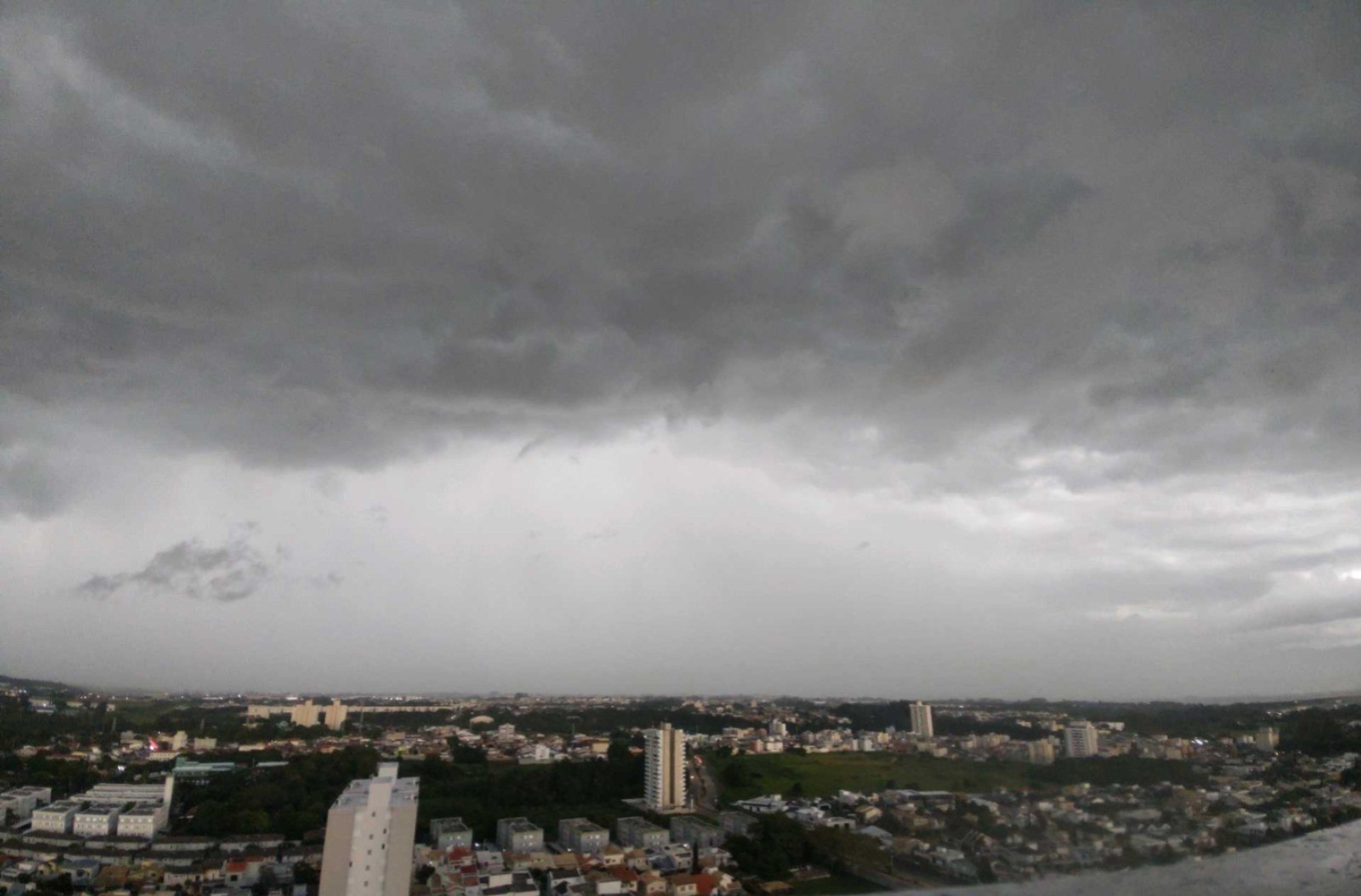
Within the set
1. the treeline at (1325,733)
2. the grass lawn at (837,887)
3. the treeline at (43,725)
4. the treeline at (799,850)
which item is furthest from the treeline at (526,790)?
the treeline at (1325,733)

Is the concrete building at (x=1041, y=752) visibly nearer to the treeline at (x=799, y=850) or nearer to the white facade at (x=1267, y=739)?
the white facade at (x=1267, y=739)

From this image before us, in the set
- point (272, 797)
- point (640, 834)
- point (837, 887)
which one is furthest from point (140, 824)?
point (837, 887)

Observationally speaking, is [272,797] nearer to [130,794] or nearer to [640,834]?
[130,794]

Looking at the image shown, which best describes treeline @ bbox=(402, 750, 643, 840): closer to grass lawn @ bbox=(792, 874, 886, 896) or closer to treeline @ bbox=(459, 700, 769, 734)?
grass lawn @ bbox=(792, 874, 886, 896)

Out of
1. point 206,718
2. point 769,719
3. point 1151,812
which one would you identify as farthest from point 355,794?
point 769,719

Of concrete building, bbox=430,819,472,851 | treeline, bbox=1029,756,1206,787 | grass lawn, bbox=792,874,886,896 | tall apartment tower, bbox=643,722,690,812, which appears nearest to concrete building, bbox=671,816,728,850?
tall apartment tower, bbox=643,722,690,812

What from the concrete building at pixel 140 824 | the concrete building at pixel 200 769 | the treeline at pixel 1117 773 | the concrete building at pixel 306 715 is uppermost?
the treeline at pixel 1117 773
